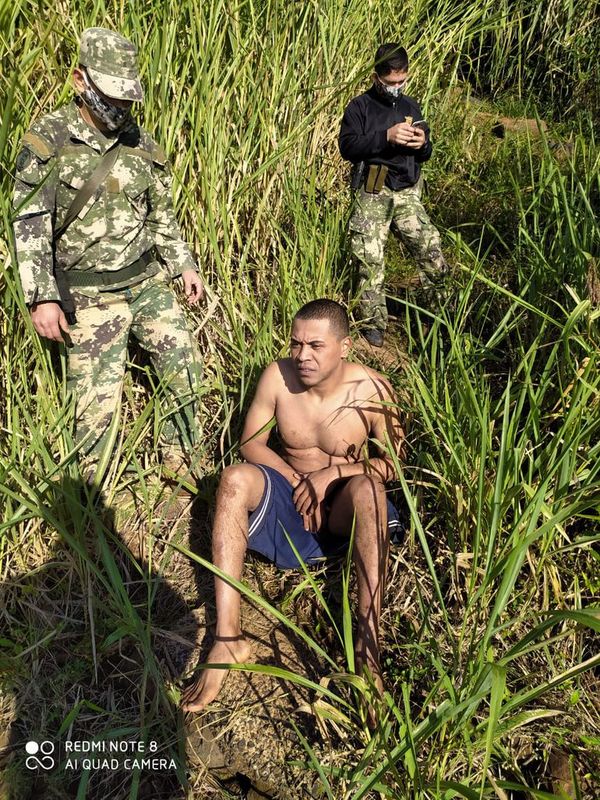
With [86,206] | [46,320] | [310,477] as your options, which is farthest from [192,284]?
[310,477]

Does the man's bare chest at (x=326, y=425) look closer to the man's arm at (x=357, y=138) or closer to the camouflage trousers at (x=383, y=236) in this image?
the camouflage trousers at (x=383, y=236)

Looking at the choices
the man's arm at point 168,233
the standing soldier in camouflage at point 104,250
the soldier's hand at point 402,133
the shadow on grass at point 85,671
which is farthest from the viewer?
the soldier's hand at point 402,133

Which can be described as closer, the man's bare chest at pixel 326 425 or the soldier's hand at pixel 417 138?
the man's bare chest at pixel 326 425

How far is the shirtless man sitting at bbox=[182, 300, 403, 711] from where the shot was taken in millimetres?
1892

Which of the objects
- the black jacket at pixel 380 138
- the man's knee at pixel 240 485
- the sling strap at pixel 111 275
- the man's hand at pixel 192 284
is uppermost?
the black jacket at pixel 380 138

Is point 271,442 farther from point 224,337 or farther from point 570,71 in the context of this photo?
point 570,71

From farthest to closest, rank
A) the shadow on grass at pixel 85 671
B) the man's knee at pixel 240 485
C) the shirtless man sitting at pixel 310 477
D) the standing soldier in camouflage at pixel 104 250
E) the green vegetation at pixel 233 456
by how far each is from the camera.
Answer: the standing soldier in camouflage at pixel 104 250 → the man's knee at pixel 240 485 → the shirtless man sitting at pixel 310 477 → the shadow on grass at pixel 85 671 → the green vegetation at pixel 233 456

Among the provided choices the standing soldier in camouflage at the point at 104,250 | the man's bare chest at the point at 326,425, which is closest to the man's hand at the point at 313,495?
the man's bare chest at the point at 326,425

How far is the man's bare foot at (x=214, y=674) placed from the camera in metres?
1.84

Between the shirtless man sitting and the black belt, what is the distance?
687mm

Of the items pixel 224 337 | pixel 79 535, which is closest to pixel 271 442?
pixel 224 337

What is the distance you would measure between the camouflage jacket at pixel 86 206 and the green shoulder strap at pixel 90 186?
0.7 inches

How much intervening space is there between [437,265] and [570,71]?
343 centimetres

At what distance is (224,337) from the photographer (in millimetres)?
2752
